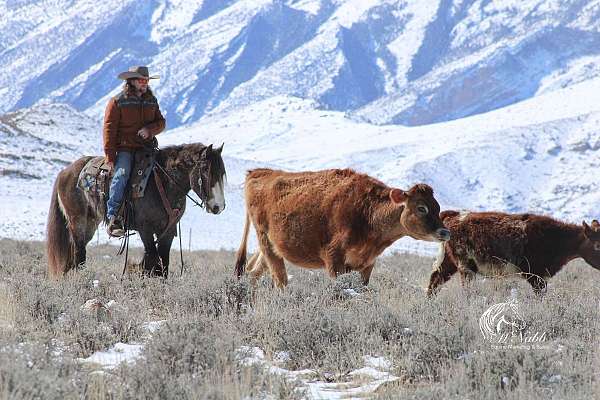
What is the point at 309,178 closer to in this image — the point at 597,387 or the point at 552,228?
the point at 552,228

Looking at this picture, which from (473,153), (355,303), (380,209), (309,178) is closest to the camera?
(355,303)

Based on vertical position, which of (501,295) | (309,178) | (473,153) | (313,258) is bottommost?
(473,153)

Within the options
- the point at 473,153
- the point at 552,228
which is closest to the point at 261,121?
the point at 473,153

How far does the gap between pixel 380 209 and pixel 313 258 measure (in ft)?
3.09

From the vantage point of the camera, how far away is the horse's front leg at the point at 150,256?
35.3 feet

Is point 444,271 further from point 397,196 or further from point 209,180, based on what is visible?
point 209,180

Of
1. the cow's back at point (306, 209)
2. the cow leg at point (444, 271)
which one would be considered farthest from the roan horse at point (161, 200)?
the cow leg at point (444, 271)

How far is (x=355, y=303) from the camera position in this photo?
8711mm

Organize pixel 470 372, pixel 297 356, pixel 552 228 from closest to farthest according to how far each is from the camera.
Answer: pixel 470 372
pixel 297 356
pixel 552 228

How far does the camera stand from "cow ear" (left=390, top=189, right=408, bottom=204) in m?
9.83

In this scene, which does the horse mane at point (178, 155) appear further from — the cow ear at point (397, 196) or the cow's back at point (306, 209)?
the cow ear at point (397, 196)

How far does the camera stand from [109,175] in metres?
11.0

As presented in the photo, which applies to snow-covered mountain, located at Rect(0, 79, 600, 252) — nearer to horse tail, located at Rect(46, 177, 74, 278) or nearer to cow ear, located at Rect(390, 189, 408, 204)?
horse tail, located at Rect(46, 177, 74, 278)

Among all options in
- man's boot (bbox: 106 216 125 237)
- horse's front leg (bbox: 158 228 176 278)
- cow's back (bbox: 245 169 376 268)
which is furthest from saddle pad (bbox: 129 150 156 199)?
cow's back (bbox: 245 169 376 268)
